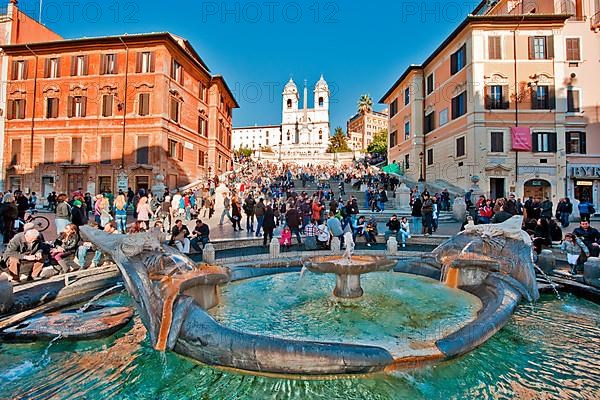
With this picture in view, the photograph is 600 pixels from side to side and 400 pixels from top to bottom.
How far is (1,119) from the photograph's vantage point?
3064cm

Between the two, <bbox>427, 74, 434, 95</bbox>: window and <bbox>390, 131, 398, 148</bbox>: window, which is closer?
<bbox>427, 74, 434, 95</bbox>: window

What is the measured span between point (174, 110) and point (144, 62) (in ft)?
14.1

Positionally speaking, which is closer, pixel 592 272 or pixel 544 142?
pixel 592 272

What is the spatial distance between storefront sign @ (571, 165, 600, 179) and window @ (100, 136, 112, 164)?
35.1 m

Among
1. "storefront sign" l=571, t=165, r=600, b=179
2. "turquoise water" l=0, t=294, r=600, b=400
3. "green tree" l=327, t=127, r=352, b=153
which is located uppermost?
"green tree" l=327, t=127, r=352, b=153

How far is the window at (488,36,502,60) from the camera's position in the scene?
25.4 meters

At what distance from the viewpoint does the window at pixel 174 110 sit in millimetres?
29325

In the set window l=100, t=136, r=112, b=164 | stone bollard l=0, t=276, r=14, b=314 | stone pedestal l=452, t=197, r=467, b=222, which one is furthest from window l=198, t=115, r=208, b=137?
stone bollard l=0, t=276, r=14, b=314

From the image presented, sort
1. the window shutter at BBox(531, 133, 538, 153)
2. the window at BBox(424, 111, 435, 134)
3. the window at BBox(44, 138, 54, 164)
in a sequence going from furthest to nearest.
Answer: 1. the window at BBox(424, 111, 435, 134)
2. the window at BBox(44, 138, 54, 164)
3. the window shutter at BBox(531, 133, 538, 153)

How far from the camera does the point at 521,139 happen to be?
81.4ft

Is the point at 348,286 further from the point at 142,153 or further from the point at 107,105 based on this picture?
the point at 107,105

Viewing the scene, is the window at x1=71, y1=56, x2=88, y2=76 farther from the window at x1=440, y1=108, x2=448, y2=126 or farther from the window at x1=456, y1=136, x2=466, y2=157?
the window at x1=456, y1=136, x2=466, y2=157

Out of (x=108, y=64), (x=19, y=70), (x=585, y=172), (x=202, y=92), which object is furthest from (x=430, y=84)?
(x=19, y=70)

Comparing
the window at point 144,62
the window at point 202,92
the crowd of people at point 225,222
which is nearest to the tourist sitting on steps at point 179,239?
the crowd of people at point 225,222
